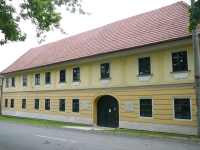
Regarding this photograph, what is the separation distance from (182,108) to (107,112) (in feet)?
19.9

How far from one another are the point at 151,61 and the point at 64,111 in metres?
9.54

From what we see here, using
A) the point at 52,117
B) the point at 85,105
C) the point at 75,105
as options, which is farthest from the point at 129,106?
the point at 52,117

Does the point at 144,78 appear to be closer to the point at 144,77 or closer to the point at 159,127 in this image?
the point at 144,77

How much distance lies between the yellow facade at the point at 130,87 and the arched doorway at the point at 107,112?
417mm

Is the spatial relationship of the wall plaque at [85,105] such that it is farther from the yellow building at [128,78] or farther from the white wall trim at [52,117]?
the white wall trim at [52,117]

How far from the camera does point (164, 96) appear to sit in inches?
491

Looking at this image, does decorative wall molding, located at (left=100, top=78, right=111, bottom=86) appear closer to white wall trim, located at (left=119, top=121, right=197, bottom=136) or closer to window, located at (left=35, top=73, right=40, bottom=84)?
white wall trim, located at (left=119, top=121, right=197, bottom=136)

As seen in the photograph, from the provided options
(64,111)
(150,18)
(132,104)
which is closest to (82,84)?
(64,111)

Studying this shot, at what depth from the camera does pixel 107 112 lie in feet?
52.4

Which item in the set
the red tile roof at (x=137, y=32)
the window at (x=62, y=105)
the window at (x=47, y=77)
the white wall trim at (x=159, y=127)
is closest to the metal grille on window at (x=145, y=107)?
the white wall trim at (x=159, y=127)

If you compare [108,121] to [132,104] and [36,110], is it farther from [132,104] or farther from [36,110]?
[36,110]

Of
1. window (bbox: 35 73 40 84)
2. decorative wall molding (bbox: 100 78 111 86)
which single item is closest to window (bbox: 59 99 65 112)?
window (bbox: 35 73 40 84)

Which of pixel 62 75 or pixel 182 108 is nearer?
pixel 182 108

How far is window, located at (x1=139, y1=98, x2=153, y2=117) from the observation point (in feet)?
42.9
